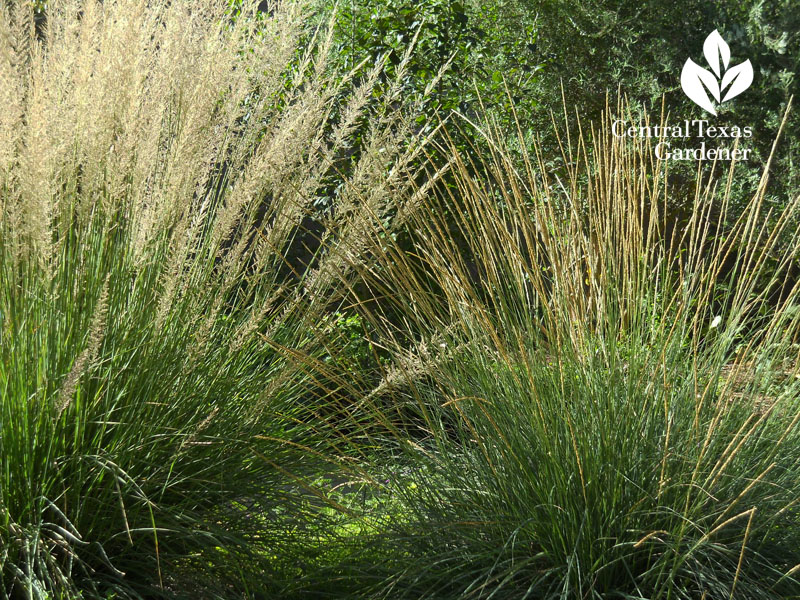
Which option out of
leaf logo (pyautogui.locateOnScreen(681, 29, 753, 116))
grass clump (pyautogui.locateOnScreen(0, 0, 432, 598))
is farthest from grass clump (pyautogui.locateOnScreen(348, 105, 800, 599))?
leaf logo (pyautogui.locateOnScreen(681, 29, 753, 116))

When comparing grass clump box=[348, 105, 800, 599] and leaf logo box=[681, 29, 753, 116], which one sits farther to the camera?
leaf logo box=[681, 29, 753, 116]

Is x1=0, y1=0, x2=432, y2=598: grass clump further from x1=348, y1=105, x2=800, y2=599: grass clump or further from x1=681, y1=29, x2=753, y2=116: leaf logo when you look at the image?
x1=681, y1=29, x2=753, y2=116: leaf logo

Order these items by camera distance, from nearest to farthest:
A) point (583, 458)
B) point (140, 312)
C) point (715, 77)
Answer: point (583, 458), point (140, 312), point (715, 77)

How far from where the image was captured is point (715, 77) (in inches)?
181

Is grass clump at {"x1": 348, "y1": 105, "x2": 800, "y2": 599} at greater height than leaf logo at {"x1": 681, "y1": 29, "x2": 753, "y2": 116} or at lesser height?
lesser

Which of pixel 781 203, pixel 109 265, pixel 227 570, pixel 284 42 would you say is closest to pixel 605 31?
pixel 781 203

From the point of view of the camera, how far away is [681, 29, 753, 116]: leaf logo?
450 centimetres

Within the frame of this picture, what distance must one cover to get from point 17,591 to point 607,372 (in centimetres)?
150

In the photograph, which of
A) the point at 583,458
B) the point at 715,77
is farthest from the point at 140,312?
the point at 715,77

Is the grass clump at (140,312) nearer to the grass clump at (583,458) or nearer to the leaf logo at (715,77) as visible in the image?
the grass clump at (583,458)

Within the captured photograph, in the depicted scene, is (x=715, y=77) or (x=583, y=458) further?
(x=715, y=77)

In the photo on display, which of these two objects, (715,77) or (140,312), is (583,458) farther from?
(715,77)

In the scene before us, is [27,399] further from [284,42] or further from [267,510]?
[284,42]

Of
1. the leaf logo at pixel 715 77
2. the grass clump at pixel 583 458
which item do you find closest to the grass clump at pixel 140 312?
the grass clump at pixel 583 458
